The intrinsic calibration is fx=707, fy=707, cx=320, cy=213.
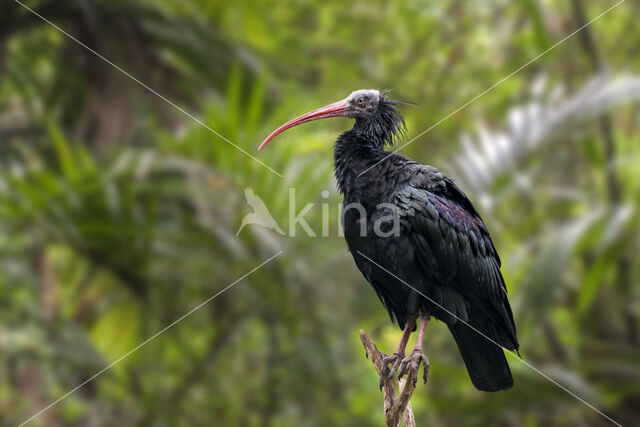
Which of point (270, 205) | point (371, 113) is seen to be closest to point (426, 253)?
point (371, 113)

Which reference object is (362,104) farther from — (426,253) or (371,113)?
(426,253)

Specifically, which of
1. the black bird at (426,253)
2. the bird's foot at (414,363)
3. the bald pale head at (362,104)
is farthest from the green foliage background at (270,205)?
the bird's foot at (414,363)

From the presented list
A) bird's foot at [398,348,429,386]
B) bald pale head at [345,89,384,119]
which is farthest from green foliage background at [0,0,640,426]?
bird's foot at [398,348,429,386]

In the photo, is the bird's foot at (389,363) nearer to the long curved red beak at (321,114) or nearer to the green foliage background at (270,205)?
the long curved red beak at (321,114)

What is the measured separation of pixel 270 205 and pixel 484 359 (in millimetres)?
2375

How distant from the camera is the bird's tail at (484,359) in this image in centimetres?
303

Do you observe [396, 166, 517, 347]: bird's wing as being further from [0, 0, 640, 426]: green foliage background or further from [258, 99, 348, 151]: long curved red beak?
[0, 0, 640, 426]: green foliage background

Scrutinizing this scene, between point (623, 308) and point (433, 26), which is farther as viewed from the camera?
point (433, 26)

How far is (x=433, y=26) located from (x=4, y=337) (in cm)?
612

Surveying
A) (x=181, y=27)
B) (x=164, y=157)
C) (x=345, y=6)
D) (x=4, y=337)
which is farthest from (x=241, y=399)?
(x=345, y=6)

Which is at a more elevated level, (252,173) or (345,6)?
(345,6)

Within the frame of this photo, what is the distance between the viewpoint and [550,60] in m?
7.80

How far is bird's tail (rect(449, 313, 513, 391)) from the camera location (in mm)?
3029

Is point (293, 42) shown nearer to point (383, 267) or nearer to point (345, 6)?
point (345, 6)
